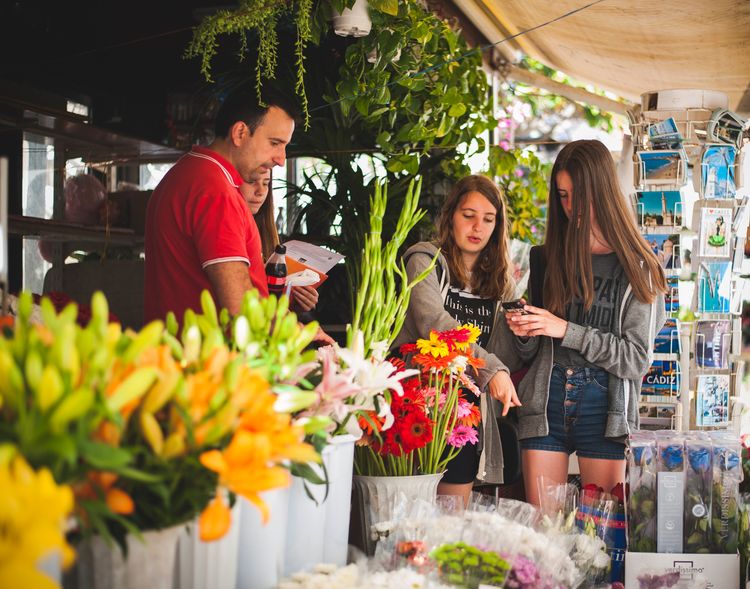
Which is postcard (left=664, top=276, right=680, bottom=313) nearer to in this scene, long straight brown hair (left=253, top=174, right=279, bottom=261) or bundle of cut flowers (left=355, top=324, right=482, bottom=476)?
bundle of cut flowers (left=355, top=324, right=482, bottom=476)

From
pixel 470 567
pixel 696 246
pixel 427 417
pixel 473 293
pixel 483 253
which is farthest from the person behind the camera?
pixel 696 246

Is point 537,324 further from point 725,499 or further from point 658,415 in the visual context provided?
point 658,415

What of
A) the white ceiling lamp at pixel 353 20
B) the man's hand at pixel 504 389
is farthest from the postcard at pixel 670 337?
the white ceiling lamp at pixel 353 20

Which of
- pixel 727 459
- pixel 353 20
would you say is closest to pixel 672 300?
pixel 727 459

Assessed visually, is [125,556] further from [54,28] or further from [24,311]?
[54,28]

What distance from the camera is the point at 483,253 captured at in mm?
3111

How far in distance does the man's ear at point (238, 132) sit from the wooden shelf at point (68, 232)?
5.82ft

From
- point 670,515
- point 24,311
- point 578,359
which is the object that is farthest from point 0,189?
point 578,359

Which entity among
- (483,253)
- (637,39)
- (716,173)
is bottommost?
(483,253)

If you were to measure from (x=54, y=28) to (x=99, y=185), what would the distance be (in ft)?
3.45

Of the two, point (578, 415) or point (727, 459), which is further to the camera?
point (578, 415)

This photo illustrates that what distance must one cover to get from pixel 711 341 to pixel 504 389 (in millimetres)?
1161

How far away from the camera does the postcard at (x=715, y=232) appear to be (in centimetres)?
319

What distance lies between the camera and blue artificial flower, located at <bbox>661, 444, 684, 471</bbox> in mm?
2076
